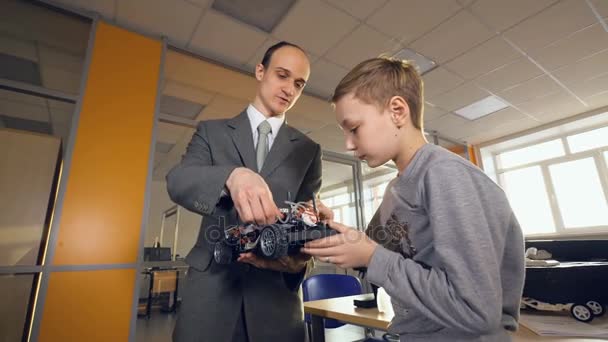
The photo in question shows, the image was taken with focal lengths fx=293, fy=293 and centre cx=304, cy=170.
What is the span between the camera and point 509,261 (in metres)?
0.65

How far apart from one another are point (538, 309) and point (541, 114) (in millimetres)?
5537

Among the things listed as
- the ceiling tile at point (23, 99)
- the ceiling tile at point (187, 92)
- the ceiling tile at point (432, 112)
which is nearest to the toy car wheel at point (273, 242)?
the ceiling tile at point (187, 92)

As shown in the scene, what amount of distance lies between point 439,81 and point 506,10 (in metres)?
1.20

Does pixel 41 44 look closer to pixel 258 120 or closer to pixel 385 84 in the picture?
pixel 258 120

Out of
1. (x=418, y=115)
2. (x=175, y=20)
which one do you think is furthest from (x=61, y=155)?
(x=418, y=115)

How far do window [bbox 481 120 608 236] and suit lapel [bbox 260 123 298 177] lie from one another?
6.14 m

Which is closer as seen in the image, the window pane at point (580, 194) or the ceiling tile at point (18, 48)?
the ceiling tile at point (18, 48)

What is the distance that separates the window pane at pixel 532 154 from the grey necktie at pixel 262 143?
7255 millimetres

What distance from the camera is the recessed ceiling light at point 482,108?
463 centimetres

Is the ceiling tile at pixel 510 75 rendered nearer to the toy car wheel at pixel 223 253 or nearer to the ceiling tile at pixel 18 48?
the toy car wheel at pixel 223 253

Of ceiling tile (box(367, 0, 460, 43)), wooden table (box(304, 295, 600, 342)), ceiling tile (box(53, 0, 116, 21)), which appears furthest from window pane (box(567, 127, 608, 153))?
ceiling tile (box(53, 0, 116, 21))

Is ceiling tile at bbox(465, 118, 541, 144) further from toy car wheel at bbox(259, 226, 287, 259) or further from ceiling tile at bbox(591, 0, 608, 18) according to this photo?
toy car wheel at bbox(259, 226, 287, 259)

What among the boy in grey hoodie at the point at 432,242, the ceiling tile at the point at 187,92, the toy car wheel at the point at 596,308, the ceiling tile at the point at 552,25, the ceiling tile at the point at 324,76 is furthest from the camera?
Result: the ceiling tile at the point at 187,92

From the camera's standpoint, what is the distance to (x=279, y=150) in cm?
86
